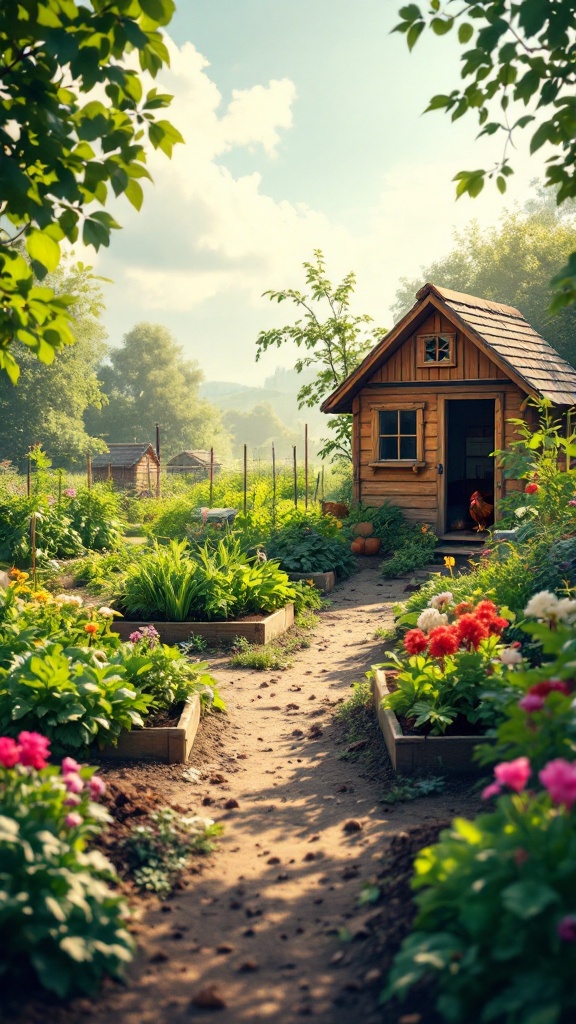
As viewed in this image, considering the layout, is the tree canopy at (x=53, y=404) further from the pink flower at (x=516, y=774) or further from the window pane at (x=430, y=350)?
the pink flower at (x=516, y=774)

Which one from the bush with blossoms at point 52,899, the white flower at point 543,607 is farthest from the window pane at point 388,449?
the bush with blossoms at point 52,899

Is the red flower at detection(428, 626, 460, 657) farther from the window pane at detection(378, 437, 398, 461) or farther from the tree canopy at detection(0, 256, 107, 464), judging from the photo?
the tree canopy at detection(0, 256, 107, 464)

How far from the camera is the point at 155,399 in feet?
242

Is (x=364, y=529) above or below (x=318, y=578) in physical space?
above

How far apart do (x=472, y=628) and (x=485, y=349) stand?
10.5m

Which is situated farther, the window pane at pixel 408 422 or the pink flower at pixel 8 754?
the window pane at pixel 408 422

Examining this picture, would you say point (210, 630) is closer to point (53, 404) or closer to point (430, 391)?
point (430, 391)

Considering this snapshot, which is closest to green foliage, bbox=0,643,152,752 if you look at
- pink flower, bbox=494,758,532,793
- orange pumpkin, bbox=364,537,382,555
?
pink flower, bbox=494,758,532,793

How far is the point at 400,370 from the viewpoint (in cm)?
1625

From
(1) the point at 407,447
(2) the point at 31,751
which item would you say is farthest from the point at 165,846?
(1) the point at 407,447

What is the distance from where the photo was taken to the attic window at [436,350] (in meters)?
15.8

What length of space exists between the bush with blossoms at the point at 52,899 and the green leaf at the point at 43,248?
86.6 inches

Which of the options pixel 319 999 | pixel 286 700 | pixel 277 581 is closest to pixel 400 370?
pixel 277 581

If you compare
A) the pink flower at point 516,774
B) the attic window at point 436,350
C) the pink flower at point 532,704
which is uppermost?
the attic window at point 436,350
